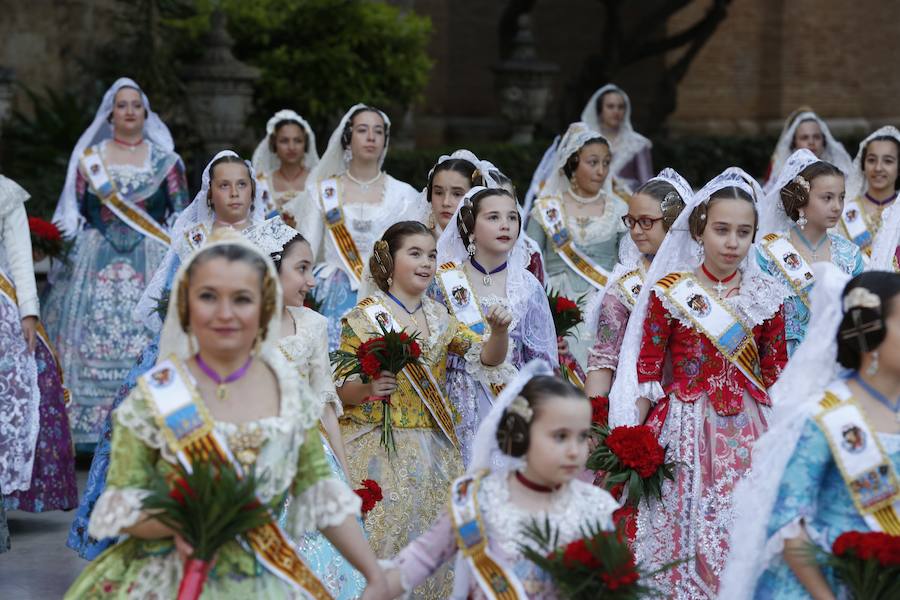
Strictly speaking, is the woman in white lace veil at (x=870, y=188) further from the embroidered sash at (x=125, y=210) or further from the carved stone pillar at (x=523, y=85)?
the carved stone pillar at (x=523, y=85)

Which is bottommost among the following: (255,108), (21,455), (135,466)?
(21,455)

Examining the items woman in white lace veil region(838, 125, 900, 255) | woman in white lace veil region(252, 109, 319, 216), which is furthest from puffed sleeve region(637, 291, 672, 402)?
woman in white lace veil region(252, 109, 319, 216)

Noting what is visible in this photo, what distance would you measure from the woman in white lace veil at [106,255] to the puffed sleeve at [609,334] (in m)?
4.00

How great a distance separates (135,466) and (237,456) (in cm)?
25

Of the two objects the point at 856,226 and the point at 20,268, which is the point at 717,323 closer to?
the point at 20,268

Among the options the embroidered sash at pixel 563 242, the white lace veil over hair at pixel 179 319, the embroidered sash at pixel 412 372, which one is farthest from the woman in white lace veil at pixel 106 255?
the white lace veil over hair at pixel 179 319

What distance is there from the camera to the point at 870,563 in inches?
172

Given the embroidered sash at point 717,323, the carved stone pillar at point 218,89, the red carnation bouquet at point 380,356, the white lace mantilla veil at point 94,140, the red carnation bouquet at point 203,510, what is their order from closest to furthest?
the red carnation bouquet at point 203,510, the embroidered sash at point 717,323, the red carnation bouquet at point 380,356, the white lace mantilla veil at point 94,140, the carved stone pillar at point 218,89

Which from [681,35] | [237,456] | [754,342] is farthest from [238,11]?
[237,456]

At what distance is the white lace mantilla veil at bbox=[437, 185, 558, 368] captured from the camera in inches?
292

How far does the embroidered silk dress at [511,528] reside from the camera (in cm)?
464

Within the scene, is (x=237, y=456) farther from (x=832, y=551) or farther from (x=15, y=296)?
(x=15, y=296)

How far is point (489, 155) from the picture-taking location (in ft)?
→ 54.6

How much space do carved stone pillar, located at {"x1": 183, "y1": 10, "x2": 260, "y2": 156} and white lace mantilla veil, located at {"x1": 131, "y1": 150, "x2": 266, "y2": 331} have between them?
5.56 metres
